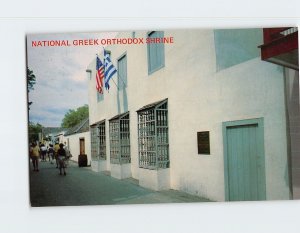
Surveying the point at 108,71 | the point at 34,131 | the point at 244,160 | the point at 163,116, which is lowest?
the point at 244,160

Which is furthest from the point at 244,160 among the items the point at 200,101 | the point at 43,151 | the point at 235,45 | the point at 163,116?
the point at 43,151

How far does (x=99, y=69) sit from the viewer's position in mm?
6234

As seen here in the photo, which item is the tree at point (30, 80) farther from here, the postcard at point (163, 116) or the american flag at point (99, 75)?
the american flag at point (99, 75)

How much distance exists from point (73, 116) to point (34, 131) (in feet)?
2.37

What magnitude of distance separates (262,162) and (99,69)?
328cm

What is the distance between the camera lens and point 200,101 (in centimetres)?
597

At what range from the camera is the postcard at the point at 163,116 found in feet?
17.9

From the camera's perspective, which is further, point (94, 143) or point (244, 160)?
point (94, 143)

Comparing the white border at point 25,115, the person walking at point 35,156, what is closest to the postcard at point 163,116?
the person walking at point 35,156

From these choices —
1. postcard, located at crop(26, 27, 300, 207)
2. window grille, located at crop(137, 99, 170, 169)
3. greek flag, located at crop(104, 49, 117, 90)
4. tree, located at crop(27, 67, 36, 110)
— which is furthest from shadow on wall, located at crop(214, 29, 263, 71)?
tree, located at crop(27, 67, 36, 110)

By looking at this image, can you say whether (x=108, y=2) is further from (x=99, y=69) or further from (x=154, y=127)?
(x=154, y=127)

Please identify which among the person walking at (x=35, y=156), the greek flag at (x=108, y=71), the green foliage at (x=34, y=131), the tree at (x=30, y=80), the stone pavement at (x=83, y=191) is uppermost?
the greek flag at (x=108, y=71)

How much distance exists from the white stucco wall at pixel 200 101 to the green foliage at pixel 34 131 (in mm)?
1024

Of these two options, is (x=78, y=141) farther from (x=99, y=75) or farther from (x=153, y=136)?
(x=153, y=136)
